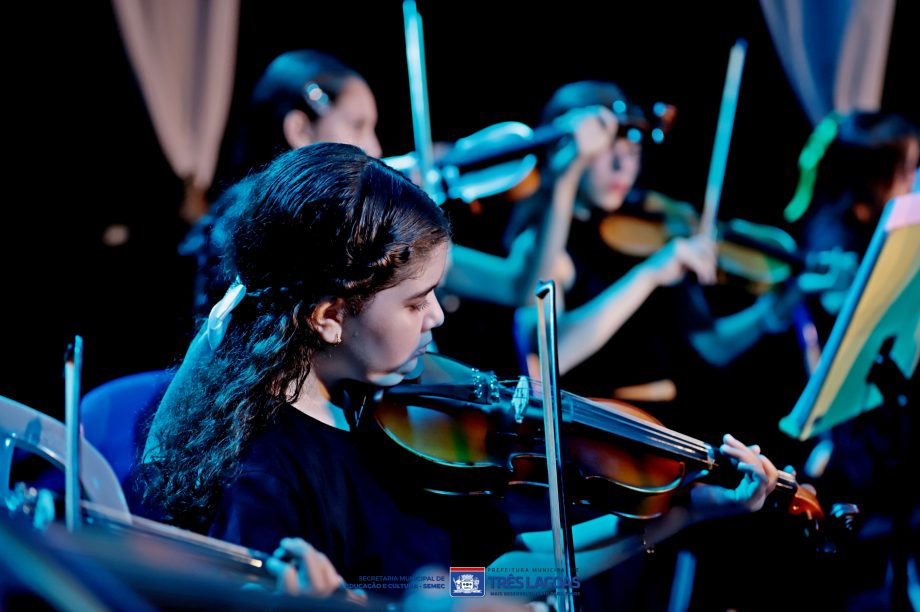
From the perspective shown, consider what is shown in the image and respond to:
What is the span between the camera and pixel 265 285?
114 cm

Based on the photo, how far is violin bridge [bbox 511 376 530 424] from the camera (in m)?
1.23

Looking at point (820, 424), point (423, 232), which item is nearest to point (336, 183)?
point (423, 232)

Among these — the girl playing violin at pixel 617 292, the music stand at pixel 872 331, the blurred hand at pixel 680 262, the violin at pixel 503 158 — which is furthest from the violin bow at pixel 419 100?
the music stand at pixel 872 331

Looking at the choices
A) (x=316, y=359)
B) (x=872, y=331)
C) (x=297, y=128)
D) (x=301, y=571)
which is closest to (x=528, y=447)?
(x=316, y=359)

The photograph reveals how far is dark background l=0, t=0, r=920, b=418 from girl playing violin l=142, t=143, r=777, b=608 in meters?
0.70

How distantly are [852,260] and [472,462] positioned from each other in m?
1.74

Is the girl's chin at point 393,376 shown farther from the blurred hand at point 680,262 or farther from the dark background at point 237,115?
the blurred hand at point 680,262

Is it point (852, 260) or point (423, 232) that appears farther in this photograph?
point (852, 260)

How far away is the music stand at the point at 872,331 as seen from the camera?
1474 mm

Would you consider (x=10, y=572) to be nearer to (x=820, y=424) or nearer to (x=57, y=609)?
(x=57, y=609)

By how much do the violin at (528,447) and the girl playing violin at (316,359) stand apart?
45mm

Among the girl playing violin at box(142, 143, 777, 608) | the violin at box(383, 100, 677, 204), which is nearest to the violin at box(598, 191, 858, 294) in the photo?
the violin at box(383, 100, 677, 204)

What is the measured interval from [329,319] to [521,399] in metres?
0.31

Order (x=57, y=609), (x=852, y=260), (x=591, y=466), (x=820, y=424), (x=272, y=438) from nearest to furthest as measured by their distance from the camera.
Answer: (x=57, y=609)
(x=272, y=438)
(x=591, y=466)
(x=820, y=424)
(x=852, y=260)
